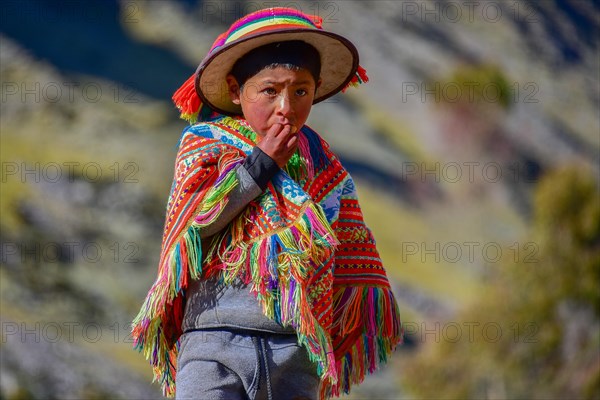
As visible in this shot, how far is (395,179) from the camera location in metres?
36.1

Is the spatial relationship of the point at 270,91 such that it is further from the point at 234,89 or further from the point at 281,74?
the point at 234,89

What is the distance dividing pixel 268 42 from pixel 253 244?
27.2 inches

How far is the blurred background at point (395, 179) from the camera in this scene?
17.1 meters

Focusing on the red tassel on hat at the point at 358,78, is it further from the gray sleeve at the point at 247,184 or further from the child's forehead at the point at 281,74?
the gray sleeve at the point at 247,184

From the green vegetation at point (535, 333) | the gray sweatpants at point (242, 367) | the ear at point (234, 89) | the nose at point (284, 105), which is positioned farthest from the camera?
the green vegetation at point (535, 333)

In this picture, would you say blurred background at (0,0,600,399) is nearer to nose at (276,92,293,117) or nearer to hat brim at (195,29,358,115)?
hat brim at (195,29,358,115)

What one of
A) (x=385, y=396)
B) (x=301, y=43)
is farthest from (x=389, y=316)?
(x=385, y=396)

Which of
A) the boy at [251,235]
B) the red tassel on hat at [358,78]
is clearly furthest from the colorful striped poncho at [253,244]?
the red tassel on hat at [358,78]

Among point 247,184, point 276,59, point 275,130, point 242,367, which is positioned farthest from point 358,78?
point 242,367

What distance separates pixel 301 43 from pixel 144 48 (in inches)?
1474

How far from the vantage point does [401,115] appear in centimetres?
4062

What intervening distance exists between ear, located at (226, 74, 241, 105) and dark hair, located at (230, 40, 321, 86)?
2 cm

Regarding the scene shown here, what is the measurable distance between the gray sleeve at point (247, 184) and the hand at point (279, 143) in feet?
0.06

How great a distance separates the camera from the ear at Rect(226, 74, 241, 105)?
4.07 meters
